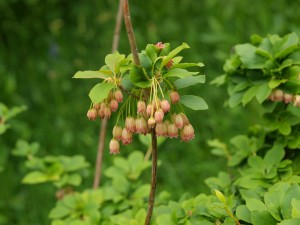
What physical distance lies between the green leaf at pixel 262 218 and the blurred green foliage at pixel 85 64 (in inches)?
98.1

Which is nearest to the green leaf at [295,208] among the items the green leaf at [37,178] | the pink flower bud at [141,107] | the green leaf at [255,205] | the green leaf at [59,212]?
the green leaf at [255,205]

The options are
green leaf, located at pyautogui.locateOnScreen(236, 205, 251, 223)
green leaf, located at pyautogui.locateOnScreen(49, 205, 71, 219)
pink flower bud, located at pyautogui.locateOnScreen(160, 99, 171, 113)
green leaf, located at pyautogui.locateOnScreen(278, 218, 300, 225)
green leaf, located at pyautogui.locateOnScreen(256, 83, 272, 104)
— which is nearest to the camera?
green leaf, located at pyautogui.locateOnScreen(278, 218, 300, 225)

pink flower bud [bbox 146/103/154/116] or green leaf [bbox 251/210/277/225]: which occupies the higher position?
pink flower bud [bbox 146/103/154/116]

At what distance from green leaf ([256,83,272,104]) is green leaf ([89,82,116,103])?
547 millimetres

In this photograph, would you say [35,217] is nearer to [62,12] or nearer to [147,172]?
[147,172]

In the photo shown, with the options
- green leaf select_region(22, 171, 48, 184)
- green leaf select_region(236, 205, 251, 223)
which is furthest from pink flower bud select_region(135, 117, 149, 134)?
green leaf select_region(22, 171, 48, 184)

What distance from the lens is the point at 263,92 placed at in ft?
5.73

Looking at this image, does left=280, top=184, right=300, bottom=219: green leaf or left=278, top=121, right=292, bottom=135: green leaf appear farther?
left=278, top=121, right=292, bottom=135: green leaf

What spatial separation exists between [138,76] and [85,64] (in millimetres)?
3283

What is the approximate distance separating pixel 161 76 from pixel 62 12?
3879mm

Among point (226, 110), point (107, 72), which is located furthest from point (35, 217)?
point (107, 72)

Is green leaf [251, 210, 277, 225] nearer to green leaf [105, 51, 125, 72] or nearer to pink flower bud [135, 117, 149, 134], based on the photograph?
pink flower bud [135, 117, 149, 134]

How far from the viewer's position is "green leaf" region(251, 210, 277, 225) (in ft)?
4.42

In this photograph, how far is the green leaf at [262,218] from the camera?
1.35 meters
